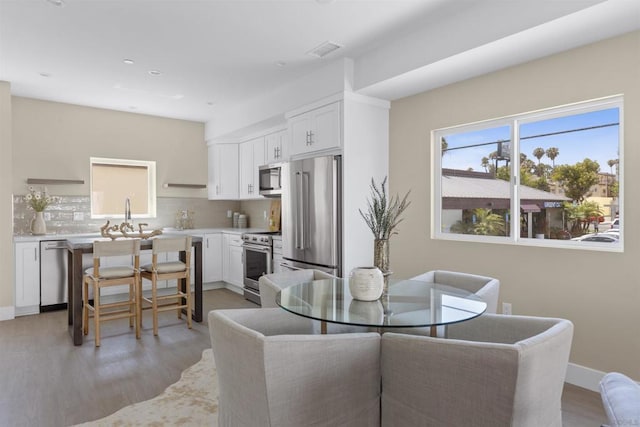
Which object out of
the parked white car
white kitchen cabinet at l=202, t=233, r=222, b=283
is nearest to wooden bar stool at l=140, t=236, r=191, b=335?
white kitchen cabinet at l=202, t=233, r=222, b=283

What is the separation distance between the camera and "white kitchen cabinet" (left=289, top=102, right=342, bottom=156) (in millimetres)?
3977

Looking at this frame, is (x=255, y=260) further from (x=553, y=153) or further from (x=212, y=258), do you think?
(x=553, y=153)

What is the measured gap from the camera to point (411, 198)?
13.3ft

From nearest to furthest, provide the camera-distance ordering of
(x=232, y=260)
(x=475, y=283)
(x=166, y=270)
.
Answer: (x=475, y=283), (x=166, y=270), (x=232, y=260)

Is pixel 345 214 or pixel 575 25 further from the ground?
pixel 575 25

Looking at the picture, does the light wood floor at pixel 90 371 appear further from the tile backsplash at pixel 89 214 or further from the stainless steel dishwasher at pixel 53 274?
the tile backsplash at pixel 89 214

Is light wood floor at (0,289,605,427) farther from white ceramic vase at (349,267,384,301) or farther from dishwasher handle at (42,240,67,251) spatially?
white ceramic vase at (349,267,384,301)

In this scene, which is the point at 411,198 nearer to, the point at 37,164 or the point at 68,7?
the point at 68,7

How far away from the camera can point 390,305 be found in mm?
2094

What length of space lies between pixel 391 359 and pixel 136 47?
349cm

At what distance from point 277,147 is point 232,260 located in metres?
1.83

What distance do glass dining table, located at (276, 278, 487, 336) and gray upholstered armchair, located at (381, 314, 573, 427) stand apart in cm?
19

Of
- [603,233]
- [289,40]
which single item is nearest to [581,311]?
[603,233]


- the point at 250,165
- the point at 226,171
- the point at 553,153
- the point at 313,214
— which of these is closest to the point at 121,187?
the point at 226,171
